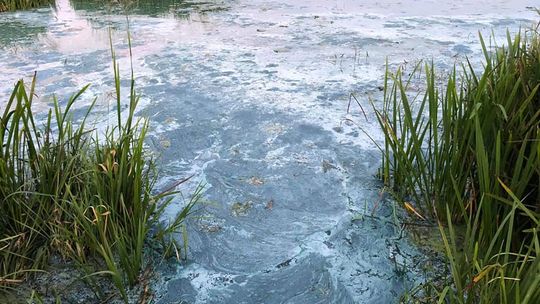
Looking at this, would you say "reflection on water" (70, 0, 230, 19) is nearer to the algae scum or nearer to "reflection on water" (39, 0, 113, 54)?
the algae scum

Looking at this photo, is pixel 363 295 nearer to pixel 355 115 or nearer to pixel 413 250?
pixel 413 250

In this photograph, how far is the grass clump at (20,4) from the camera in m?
5.47

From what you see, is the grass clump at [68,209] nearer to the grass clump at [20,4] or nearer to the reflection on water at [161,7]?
the reflection on water at [161,7]

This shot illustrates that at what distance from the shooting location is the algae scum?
1.56 meters

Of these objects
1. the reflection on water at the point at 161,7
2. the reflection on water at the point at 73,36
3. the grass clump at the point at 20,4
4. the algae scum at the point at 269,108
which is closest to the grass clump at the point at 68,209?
the algae scum at the point at 269,108

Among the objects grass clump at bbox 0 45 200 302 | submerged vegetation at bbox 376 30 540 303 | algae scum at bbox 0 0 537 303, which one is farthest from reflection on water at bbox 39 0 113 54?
submerged vegetation at bbox 376 30 540 303

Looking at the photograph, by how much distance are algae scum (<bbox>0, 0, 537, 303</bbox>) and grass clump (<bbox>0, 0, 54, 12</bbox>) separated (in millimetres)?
175

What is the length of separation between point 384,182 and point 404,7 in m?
3.69

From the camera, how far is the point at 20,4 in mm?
5598

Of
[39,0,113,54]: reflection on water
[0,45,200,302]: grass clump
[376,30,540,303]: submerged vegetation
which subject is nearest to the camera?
[376,30,540,303]: submerged vegetation

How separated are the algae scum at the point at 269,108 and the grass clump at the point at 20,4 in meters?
0.17

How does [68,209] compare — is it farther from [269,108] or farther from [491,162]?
[269,108]

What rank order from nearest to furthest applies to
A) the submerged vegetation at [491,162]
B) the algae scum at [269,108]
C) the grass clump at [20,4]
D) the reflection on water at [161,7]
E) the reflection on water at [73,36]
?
the submerged vegetation at [491,162], the algae scum at [269,108], the reflection on water at [73,36], the reflection on water at [161,7], the grass clump at [20,4]

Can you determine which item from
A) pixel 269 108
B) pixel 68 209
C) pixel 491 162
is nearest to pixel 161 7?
pixel 269 108
